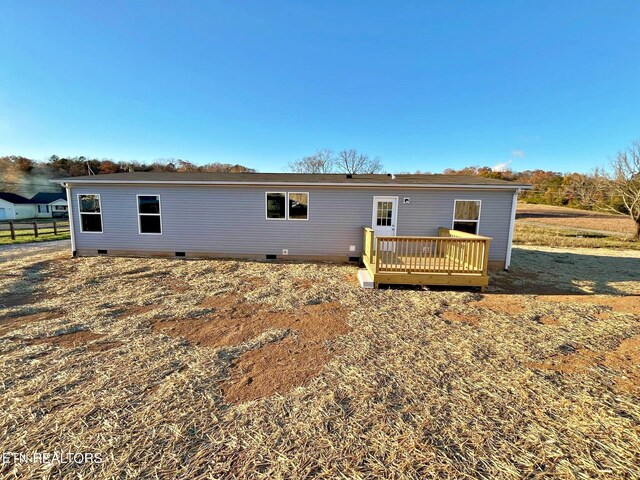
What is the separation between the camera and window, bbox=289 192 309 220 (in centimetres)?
873

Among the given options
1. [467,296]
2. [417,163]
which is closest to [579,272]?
[467,296]

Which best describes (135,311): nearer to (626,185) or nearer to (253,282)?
(253,282)

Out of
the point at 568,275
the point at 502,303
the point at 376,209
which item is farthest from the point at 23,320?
the point at 568,275

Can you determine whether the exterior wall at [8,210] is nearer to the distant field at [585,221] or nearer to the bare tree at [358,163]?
the bare tree at [358,163]

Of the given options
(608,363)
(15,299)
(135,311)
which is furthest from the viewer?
(15,299)

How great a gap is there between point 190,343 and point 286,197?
578cm

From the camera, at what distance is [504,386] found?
293 centimetres

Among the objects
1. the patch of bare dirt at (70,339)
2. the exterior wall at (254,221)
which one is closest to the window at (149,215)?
the exterior wall at (254,221)

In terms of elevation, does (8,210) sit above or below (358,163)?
below

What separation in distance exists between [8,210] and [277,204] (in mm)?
43160

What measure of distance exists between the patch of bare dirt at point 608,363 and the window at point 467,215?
5.01 meters

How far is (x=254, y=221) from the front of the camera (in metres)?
8.98

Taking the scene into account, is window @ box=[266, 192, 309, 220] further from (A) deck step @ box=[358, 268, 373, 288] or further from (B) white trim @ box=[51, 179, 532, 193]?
(A) deck step @ box=[358, 268, 373, 288]

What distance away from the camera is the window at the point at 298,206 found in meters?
8.73
